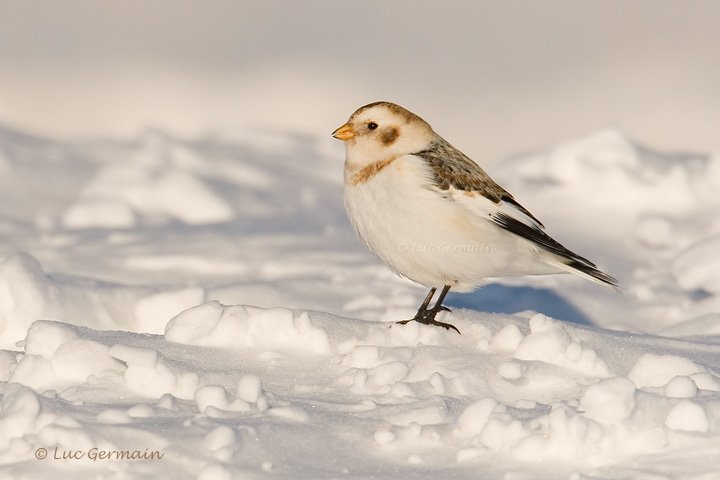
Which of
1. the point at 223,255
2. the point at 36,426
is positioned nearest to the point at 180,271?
the point at 223,255

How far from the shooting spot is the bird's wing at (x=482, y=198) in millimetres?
5195

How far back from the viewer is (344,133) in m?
5.43

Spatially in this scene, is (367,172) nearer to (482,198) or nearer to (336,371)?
(482,198)

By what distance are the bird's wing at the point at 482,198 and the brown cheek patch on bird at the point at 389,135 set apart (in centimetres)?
18

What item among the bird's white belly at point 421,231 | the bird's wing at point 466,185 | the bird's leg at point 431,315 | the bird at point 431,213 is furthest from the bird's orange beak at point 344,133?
the bird's leg at point 431,315

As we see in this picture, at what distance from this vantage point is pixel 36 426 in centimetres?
347

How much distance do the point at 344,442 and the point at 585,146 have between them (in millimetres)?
8353

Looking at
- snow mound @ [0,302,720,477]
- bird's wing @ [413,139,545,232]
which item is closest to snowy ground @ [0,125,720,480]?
snow mound @ [0,302,720,477]

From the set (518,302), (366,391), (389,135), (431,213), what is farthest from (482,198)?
(518,302)

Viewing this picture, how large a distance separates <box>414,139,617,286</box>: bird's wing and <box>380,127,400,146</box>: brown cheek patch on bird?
0.18 m

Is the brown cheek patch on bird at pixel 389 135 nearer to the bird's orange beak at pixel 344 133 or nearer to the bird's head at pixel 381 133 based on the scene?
the bird's head at pixel 381 133

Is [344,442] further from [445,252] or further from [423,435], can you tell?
[445,252]

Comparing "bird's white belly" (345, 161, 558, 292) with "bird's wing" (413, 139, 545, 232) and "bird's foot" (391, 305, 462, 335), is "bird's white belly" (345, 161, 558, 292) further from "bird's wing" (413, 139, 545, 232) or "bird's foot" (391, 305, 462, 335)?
"bird's foot" (391, 305, 462, 335)

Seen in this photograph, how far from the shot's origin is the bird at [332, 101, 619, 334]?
5.10 m
